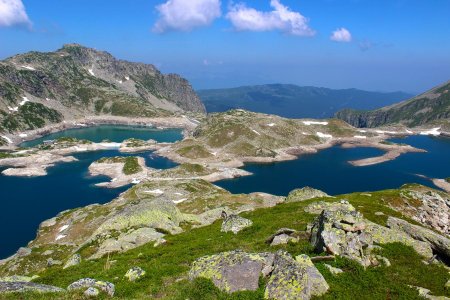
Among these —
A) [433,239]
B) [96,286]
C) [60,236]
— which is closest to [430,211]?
[433,239]

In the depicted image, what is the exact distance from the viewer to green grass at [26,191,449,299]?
2231 centimetres

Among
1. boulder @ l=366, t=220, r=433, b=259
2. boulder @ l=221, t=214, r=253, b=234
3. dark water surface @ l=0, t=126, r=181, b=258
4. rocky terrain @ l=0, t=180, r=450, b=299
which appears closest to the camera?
rocky terrain @ l=0, t=180, r=450, b=299

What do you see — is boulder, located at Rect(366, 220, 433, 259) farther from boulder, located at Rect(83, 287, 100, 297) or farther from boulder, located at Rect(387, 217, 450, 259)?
boulder, located at Rect(83, 287, 100, 297)

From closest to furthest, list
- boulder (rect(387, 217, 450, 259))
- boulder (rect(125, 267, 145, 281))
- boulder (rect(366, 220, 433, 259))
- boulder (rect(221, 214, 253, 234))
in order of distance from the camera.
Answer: boulder (rect(125, 267, 145, 281))
boulder (rect(366, 220, 433, 259))
boulder (rect(387, 217, 450, 259))
boulder (rect(221, 214, 253, 234))

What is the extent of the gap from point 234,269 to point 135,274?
330 inches

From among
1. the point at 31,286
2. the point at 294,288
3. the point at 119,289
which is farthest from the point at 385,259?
the point at 31,286

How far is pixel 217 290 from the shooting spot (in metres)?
22.2

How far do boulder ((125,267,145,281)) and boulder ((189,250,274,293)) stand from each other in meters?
4.69

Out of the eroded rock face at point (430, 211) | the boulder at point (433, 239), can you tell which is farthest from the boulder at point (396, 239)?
the eroded rock face at point (430, 211)

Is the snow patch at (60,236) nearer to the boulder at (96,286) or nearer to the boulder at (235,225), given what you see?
the boulder at (235,225)

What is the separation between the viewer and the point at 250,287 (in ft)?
72.8

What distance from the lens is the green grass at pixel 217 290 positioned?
2231cm

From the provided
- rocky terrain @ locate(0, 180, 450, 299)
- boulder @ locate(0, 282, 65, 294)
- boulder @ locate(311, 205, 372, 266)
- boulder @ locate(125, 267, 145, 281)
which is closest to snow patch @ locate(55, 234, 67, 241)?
rocky terrain @ locate(0, 180, 450, 299)

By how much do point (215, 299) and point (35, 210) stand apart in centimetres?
16192
